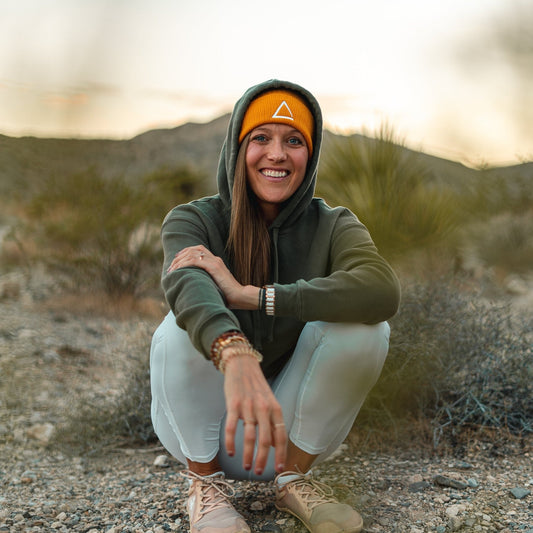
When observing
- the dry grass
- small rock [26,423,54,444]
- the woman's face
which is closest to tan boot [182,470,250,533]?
the woman's face

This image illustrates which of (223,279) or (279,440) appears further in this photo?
(223,279)

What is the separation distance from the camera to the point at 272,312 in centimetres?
175

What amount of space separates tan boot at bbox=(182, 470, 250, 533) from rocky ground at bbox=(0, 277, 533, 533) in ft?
0.52

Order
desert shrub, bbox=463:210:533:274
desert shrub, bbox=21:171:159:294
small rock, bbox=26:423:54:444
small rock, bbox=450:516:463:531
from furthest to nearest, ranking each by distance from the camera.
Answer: desert shrub, bbox=463:210:533:274, desert shrub, bbox=21:171:159:294, small rock, bbox=26:423:54:444, small rock, bbox=450:516:463:531

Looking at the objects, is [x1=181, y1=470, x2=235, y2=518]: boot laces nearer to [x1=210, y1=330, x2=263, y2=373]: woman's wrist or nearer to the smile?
[x1=210, y1=330, x2=263, y2=373]: woman's wrist

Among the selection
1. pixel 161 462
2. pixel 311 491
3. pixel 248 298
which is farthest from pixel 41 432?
pixel 248 298

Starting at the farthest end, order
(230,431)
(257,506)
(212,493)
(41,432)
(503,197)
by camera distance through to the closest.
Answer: (503,197) < (41,432) < (257,506) < (212,493) < (230,431)

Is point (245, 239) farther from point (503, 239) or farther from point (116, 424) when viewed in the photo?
point (503, 239)

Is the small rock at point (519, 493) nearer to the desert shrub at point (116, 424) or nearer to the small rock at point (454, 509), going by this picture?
the small rock at point (454, 509)

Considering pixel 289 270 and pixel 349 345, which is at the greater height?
pixel 289 270

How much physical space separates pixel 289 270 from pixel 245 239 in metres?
Result: 0.19

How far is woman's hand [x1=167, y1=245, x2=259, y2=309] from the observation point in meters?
1.76

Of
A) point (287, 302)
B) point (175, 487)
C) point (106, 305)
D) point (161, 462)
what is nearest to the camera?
point (287, 302)

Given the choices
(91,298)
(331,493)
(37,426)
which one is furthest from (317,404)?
(91,298)
